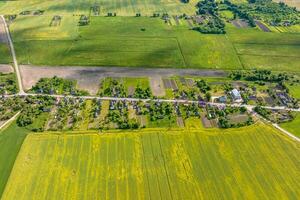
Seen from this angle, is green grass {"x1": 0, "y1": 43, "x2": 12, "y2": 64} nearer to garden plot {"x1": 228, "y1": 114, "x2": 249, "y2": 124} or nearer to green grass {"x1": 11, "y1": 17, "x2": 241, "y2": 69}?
green grass {"x1": 11, "y1": 17, "x2": 241, "y2": 69}

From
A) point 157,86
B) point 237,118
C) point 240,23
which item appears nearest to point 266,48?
point 240,23

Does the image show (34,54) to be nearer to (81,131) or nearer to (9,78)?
(9,78)

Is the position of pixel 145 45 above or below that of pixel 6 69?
above

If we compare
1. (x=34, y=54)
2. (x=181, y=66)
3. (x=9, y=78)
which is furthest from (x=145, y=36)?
(x=9, y=78)

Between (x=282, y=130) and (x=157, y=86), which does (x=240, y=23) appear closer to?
(x=157, y=86)

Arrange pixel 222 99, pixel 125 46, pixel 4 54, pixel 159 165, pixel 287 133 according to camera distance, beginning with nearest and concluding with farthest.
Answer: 1. pixel 159 165
2. pixel 287 133
3. pixel 222 99
4. pixel 4 54
5. pixel 125 46

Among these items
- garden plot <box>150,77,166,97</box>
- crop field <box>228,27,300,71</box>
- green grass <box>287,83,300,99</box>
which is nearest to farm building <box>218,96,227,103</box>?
garden plot <box>150,77,166,97</box>

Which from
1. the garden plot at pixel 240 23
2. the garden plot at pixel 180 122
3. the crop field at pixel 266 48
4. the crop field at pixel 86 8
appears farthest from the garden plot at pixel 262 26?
the garden plot at pixel 180 122
